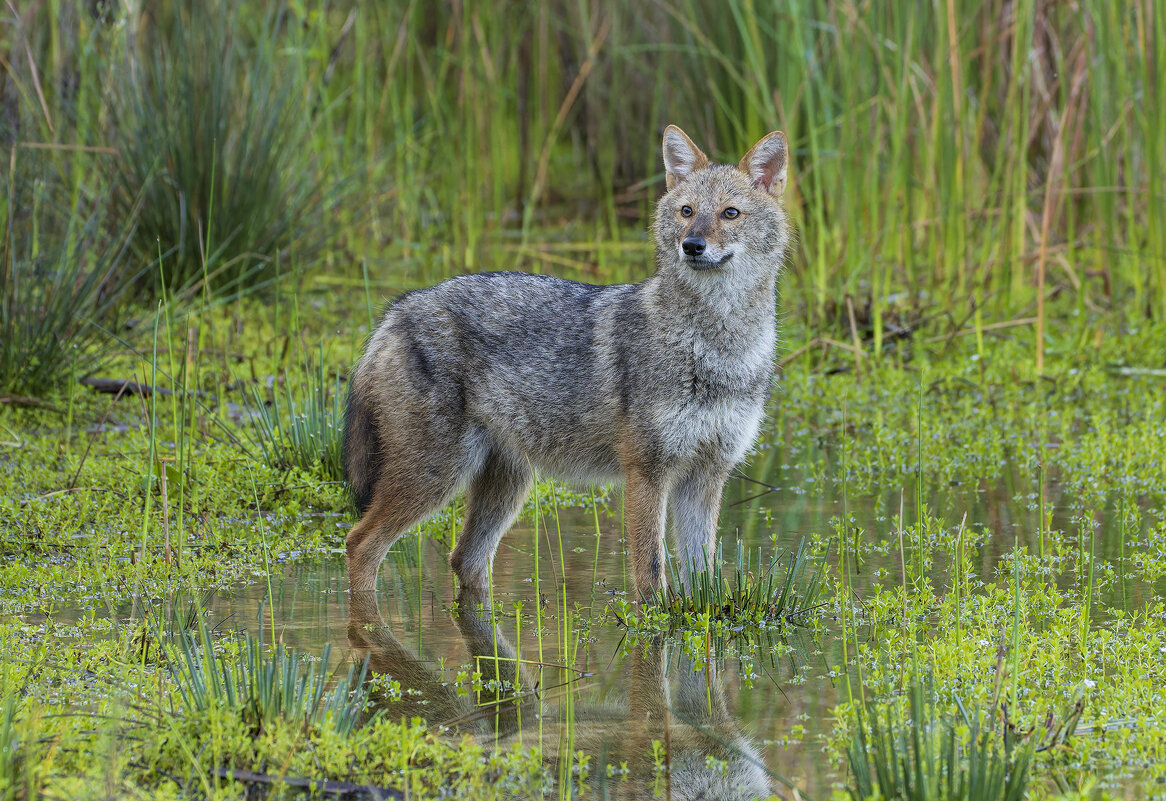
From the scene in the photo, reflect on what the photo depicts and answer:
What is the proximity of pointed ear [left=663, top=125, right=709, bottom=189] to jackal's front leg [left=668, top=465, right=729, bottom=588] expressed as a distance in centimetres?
125

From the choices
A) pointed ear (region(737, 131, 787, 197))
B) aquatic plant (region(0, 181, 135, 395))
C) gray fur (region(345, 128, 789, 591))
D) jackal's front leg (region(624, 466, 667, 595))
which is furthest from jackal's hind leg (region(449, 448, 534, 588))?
aquatic plant (region(0, 181, 135, 395))

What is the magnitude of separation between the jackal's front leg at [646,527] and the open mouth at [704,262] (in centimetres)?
79

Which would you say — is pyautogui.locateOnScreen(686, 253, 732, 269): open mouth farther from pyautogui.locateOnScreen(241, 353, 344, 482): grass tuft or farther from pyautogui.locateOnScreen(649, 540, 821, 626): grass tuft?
pyautogui.locateOnScreen(241, 353, 344, 482): grass tuft

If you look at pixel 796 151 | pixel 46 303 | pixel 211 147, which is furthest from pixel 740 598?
pixel 211 147

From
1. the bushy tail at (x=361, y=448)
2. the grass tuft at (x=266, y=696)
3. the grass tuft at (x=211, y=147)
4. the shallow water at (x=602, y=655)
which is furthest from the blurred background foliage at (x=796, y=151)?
the grass tuft at (x=266, y=696)

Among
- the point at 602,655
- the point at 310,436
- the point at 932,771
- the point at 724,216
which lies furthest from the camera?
the point at 310,436

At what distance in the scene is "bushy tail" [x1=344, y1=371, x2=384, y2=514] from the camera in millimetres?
5730

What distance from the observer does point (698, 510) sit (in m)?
5.55

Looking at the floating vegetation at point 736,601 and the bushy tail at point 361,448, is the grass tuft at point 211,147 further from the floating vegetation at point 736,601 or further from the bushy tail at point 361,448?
the floating vegetation at point 736,601

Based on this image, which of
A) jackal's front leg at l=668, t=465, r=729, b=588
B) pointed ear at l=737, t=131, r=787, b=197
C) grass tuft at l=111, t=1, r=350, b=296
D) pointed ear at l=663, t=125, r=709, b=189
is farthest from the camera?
grass tuft at l=111, t=1, r=350, b=296

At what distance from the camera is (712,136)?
11656 mm

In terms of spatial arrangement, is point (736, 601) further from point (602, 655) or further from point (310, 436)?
point (310, 436)

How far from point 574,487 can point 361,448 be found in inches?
38.2

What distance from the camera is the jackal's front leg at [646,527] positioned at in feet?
17.3
